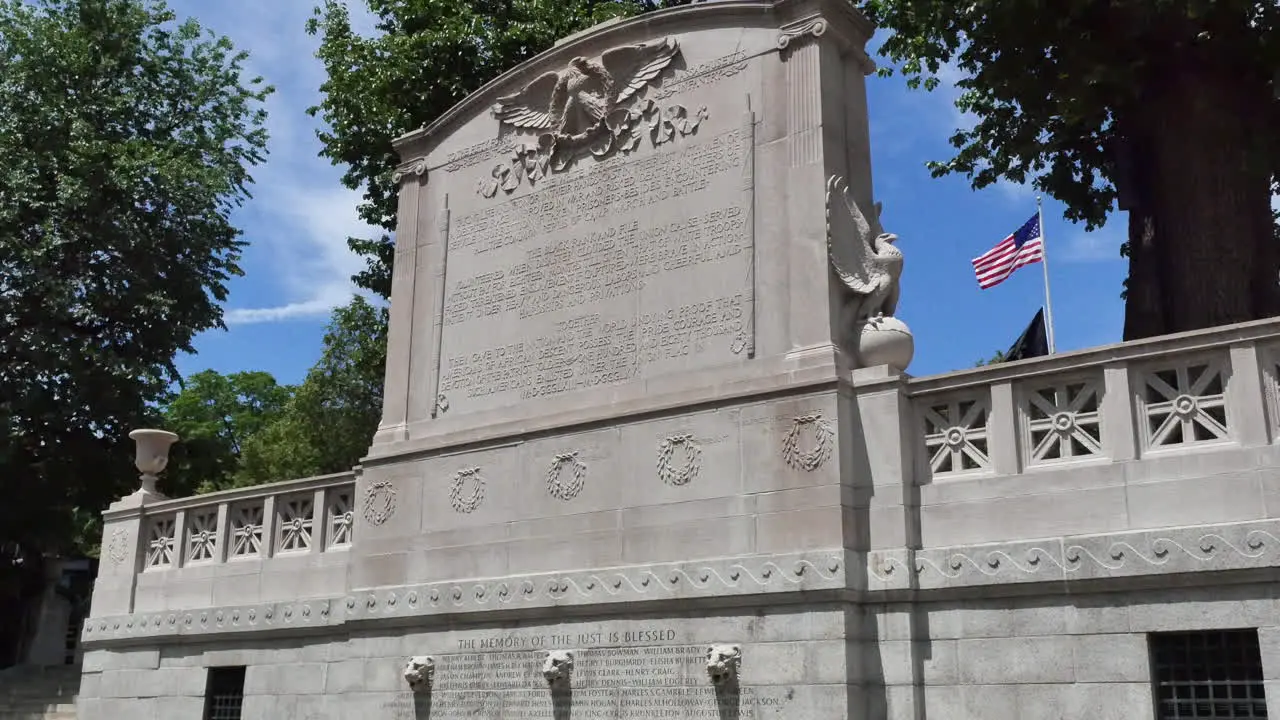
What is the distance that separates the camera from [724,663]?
33.7 feet

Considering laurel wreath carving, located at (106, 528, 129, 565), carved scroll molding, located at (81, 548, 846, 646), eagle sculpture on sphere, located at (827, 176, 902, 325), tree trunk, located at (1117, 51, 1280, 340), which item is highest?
tree trunk, located at (1117, 51, 1280, 340)

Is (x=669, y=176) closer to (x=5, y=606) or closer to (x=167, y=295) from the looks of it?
(x=167, y=295)

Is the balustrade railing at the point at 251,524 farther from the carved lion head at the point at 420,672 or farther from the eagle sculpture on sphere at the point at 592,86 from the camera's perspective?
the eagle sculpture on sphere at the point at 592,86

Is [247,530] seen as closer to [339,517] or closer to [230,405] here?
[339,517]

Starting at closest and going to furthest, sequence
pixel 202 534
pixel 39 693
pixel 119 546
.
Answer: pixel 202 534, pixel 119 546, pixel 39 693

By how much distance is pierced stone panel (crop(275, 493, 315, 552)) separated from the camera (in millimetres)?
14688

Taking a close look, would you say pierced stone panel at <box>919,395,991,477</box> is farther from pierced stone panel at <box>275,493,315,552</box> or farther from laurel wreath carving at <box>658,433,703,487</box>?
pierced stone panel at <box>275,493,315,552</box>

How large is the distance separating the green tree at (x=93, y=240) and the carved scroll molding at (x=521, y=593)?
11481mm

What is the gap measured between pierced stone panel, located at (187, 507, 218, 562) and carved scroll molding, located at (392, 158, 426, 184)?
5.00m

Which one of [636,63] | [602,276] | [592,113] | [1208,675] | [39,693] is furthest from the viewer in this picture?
[39,693]

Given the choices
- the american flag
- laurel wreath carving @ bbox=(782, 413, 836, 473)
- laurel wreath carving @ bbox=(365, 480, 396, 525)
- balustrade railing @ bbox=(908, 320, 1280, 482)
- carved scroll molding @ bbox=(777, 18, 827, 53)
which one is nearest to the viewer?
balustrade railing @ bbox=(908, 320, 1280, 482)

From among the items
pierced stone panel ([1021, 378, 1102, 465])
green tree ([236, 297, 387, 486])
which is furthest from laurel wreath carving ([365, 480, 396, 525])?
green tree ([236, 297, 387, 486])

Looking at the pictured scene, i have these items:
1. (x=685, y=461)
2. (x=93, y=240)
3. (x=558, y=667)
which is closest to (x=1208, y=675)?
(x=685, y=461)

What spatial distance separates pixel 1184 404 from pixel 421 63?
664 inches
